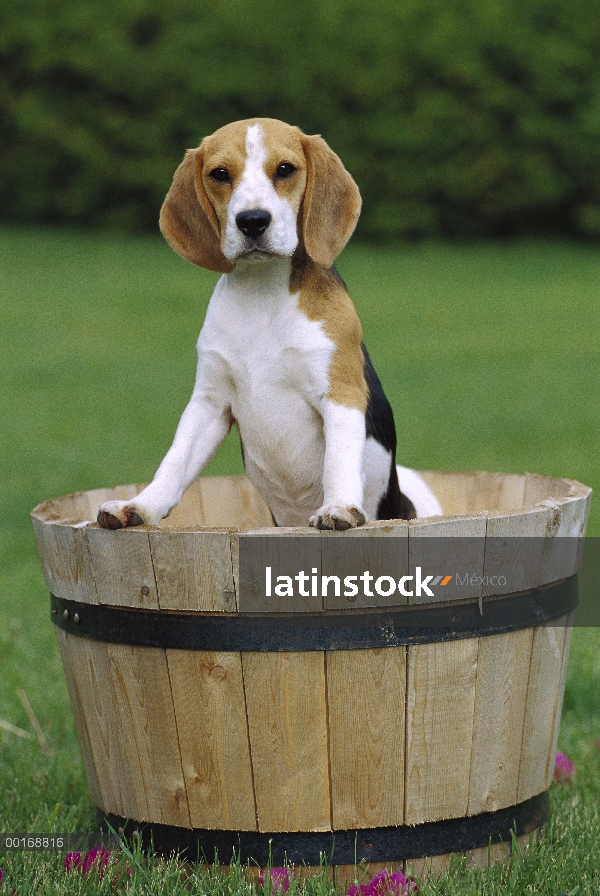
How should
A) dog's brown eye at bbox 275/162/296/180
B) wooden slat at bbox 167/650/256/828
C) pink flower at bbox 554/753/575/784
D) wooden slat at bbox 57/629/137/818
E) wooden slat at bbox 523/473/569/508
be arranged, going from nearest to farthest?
wooden slat at bbox 167/650/256/828
wooden slat at bbox 57/629/137/818
dog's brown eye at bbox 275/162/296/180
wooden slat at bbox 523/473/569/508
pink flower at bbox 554/753/575/784

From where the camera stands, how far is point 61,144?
722 inches

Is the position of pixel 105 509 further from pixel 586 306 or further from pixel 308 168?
pixel 586 306

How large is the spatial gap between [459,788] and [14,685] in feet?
7.99

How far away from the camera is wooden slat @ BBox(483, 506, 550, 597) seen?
2.81 meters

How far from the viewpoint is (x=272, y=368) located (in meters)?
3.22

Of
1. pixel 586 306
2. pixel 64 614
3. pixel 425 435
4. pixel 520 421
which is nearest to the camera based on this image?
pixel 64 614

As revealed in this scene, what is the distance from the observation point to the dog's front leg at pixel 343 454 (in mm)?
3027

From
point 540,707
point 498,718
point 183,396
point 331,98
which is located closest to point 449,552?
point 498,718

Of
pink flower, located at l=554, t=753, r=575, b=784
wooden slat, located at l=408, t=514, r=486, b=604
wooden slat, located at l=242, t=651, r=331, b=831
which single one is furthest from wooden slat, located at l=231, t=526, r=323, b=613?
pink flower, located at l=554, t=753, r=575, b=784

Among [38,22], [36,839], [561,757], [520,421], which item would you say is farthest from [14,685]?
[38,22]

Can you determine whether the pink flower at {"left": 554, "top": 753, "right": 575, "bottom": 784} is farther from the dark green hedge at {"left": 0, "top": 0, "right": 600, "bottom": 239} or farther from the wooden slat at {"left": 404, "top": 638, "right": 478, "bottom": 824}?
the dark green hedge at {"left": 0, "top": 0, "right": 600, "bottom": 239}

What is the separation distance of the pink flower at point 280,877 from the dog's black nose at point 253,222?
1598mm

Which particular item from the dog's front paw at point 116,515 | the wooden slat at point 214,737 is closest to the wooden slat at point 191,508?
the dog's front paw at point 116,515

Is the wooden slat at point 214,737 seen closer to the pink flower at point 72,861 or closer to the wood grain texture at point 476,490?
the pink flower at point 72,861
